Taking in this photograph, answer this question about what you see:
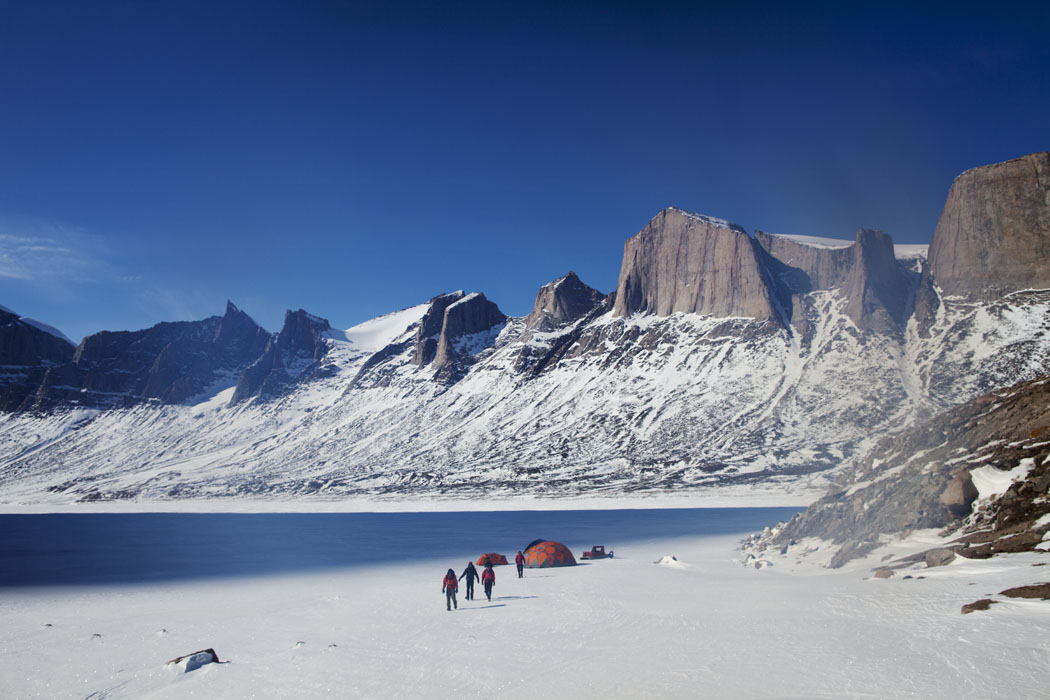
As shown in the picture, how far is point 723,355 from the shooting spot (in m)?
151

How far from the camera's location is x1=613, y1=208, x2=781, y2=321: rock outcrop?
165 m

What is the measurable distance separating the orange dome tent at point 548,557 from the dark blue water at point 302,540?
18.0 feet

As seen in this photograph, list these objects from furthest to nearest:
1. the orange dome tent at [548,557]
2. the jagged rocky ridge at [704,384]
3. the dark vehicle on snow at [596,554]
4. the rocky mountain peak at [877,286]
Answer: the rocky mountain peak at [877,286] < the jagged rocky ridge at [704,384] < the dark vehicle on snow at [596,554] < the orange dome tent at [548,557]

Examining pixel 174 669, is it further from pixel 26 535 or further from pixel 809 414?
pixel 809 414

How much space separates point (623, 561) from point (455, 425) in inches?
5336

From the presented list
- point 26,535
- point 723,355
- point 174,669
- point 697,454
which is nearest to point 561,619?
point 174,669

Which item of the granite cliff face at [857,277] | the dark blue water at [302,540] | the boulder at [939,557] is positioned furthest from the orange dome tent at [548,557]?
the granite cliff face at [857,277]

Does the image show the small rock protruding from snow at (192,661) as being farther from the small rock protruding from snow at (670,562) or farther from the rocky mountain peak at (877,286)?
the rocky mountain peak at (877,286)

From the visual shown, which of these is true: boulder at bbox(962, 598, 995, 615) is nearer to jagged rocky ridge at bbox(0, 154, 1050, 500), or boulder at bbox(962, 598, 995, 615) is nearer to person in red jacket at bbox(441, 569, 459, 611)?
person in red jacket at bbox(441, 569, 459, 611)

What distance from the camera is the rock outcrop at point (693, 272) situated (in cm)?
16488

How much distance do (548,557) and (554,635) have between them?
61.7 feet

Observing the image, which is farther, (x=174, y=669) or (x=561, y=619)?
(x=561, y=619)

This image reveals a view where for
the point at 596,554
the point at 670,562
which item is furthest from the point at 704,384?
the point at 670,562

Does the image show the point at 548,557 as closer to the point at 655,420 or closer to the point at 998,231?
the point at 655,420
